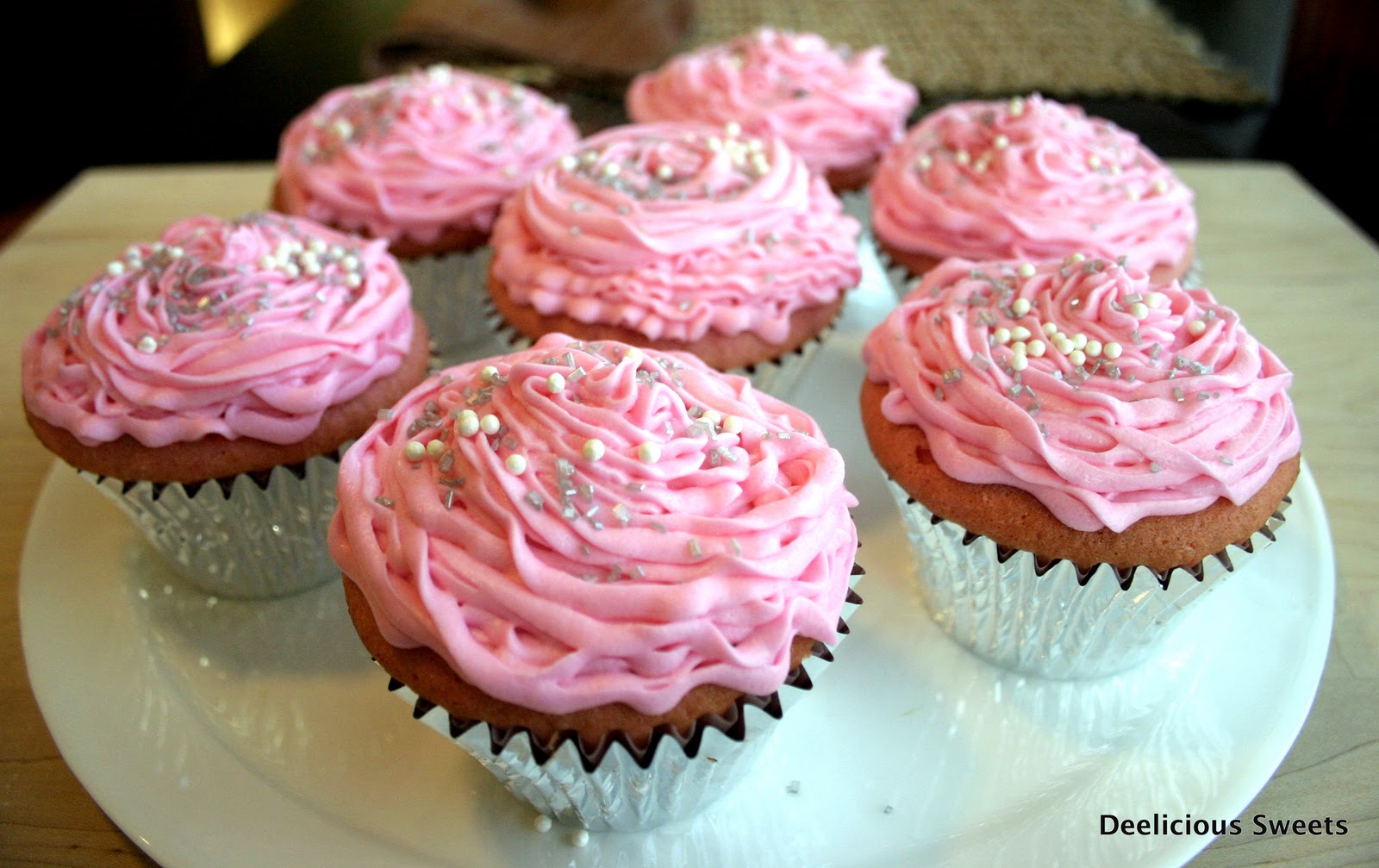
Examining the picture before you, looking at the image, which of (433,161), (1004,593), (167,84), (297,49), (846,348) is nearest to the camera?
(1004,593)

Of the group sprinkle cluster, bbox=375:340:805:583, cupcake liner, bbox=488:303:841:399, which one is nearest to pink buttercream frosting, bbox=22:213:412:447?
cupcake liner, bbox=488:303:841:399

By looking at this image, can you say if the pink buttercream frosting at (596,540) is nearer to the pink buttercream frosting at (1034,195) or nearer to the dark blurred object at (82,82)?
the pink buttercream frosting at (1034,195)

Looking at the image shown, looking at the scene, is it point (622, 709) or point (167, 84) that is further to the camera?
point (167, 84)

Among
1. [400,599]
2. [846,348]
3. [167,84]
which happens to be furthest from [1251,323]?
[167,84]

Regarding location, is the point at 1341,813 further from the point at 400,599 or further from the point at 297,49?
the point at 297,49

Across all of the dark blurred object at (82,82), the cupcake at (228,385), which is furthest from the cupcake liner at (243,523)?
the dark blurred object at (82,82)

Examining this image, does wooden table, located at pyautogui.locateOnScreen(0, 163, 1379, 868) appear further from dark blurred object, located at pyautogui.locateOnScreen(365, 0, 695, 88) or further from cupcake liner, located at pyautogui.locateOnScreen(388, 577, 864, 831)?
dark blurred object, located at pyautogui.locateOnScreen(365, 0, 695, 88)

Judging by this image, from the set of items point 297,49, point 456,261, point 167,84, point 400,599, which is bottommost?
point 167,84
